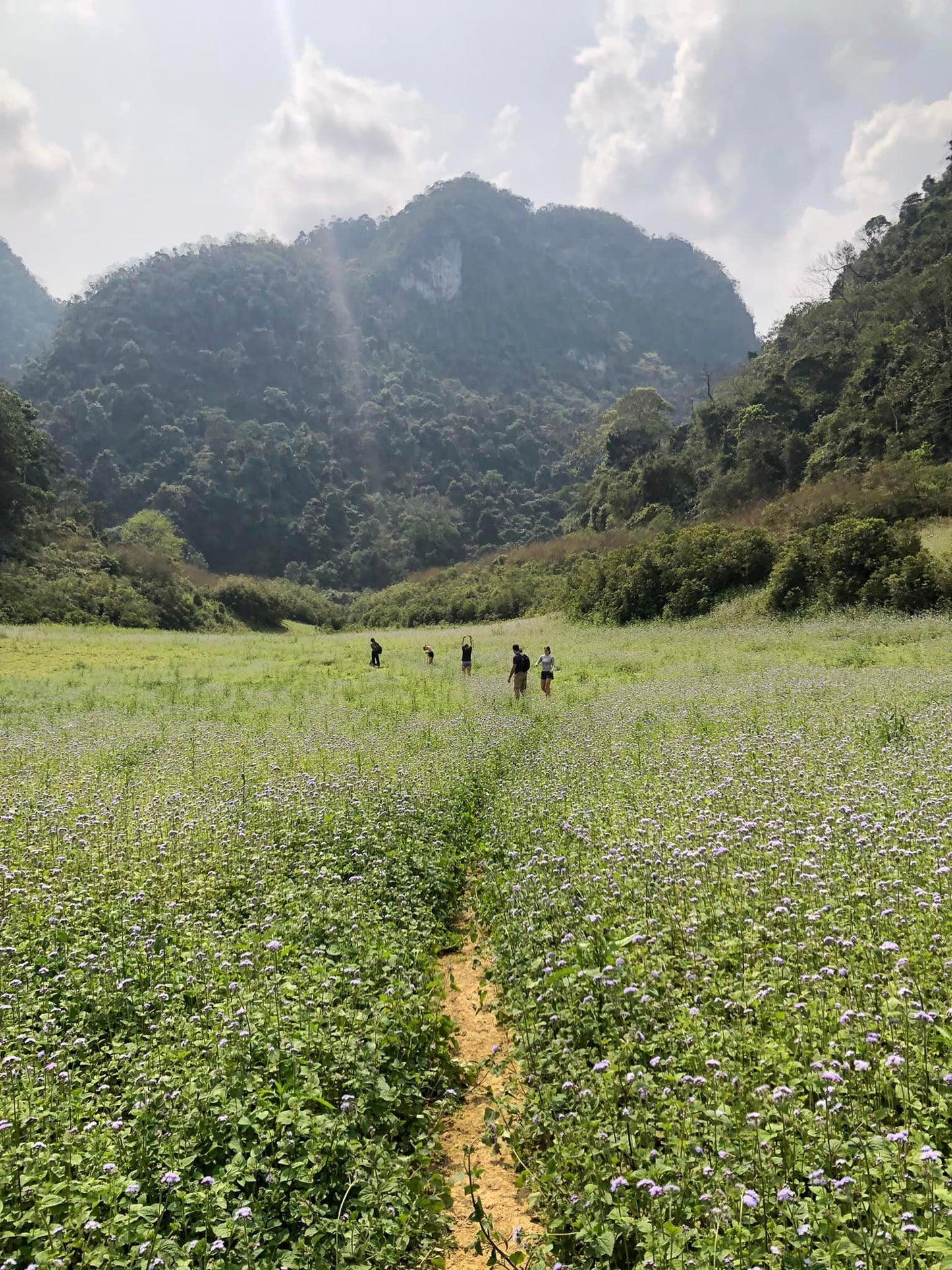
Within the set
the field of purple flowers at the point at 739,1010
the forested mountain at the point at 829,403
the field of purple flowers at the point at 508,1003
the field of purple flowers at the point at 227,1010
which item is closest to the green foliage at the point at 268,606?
the forested mountain at the point at 829,403

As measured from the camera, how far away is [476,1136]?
14.6 ft

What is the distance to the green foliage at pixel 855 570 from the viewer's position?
86.9 feet

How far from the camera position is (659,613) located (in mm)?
39344

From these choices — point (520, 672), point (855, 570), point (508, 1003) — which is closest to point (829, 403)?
point (855, 570)

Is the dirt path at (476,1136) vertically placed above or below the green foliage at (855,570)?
below

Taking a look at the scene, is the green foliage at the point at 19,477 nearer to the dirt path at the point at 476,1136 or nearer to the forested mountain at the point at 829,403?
the forested mountain at the point at 829,403

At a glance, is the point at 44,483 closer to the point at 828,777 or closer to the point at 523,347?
the point at 828,777

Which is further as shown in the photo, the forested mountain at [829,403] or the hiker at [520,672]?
the forested mountain at [829,403]

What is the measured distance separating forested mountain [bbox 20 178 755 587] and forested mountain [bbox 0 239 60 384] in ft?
133

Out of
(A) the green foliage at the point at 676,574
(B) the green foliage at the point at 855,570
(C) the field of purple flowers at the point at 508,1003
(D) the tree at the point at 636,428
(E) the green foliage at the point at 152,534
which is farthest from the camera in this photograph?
(E) the green foliage at the point at 152,534

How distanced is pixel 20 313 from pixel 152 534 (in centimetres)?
13362

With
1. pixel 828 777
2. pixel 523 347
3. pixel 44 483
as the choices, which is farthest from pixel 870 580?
pixel 523 347

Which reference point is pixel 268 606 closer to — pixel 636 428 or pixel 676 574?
pixel 636 428

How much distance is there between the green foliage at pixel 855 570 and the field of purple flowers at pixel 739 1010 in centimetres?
2159
